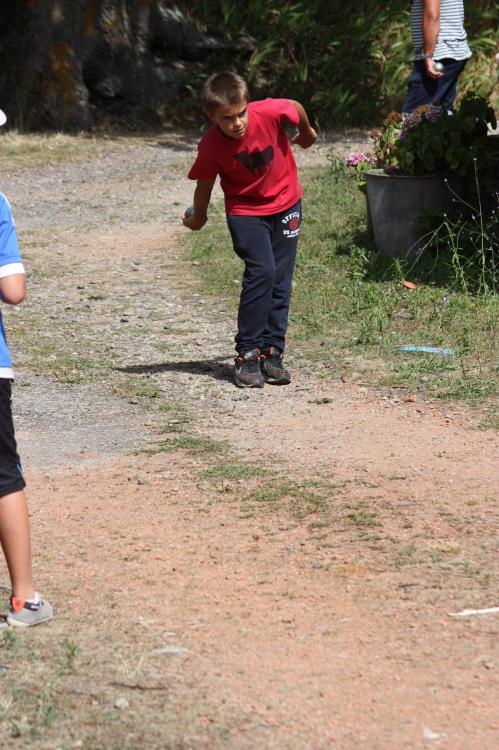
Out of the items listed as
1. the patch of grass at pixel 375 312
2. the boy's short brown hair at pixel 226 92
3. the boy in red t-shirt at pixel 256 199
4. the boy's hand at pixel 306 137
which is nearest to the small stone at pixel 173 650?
the patch of grass at pixel 375 312

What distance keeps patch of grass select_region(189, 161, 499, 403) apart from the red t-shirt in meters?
0.95

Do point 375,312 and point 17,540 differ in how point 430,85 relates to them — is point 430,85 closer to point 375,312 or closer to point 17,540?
point 375,312

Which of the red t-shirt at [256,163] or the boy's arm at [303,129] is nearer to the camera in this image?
the red t-shirt at [256,163]

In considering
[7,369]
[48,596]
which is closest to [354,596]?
[48,596]

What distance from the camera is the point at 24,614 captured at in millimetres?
3580

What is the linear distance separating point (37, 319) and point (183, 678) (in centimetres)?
483

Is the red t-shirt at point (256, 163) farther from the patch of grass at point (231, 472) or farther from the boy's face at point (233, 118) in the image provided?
the patch of grass at point (231, 472)

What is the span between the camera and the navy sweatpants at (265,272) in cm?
610

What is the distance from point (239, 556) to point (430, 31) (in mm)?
5672

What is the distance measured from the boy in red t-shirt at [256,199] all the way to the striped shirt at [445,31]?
3.03m

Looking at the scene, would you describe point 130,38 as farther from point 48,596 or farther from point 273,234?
point 48,596

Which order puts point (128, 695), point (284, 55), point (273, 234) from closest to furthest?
point (128, 695) → point (273, 234) → point (284, 55)

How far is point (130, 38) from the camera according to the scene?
15.2m

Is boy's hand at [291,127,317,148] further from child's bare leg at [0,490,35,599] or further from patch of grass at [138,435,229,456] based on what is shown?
child's bare leg at [0,490,35,599]
